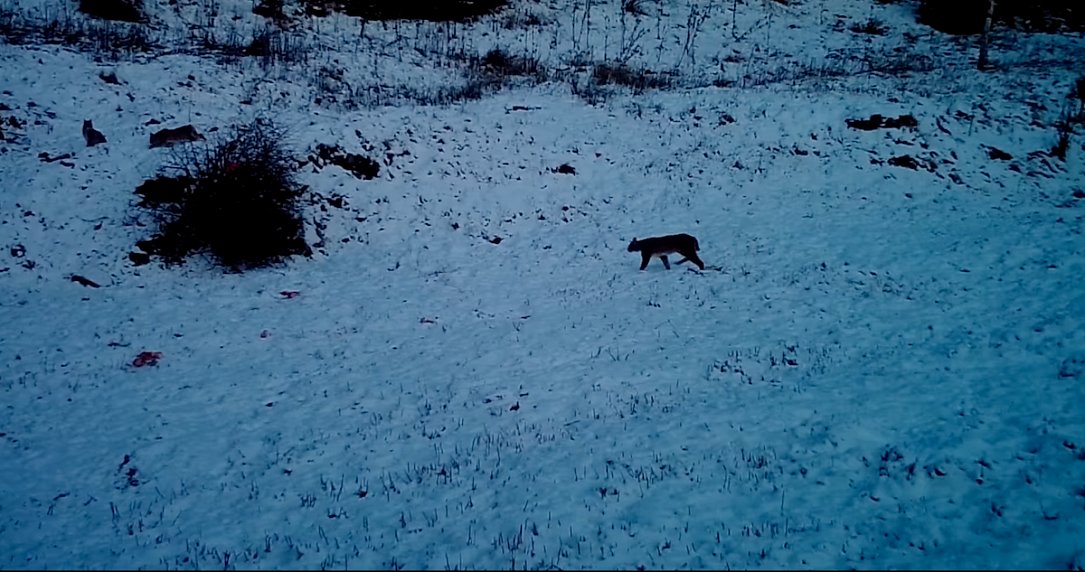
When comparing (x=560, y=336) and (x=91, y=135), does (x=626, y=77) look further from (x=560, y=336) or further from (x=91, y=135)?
(x=91, y=135)

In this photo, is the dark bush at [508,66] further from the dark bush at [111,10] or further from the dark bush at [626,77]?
the dark bush at [111,10]

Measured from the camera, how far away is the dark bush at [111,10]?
933 inches

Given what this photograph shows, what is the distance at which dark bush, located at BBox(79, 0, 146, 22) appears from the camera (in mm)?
23703

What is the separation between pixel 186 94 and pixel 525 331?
44.6 ft

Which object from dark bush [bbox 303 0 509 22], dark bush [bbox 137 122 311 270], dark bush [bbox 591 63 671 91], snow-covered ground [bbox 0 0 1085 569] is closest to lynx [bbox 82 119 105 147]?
snow-covered ground [bbox 0 0 1085 569]

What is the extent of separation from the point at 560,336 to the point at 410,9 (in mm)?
23083

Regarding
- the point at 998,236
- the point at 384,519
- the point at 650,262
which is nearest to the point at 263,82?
the point at 650,262

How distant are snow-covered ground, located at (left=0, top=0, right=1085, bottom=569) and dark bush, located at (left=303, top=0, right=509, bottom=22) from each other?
4.58 m

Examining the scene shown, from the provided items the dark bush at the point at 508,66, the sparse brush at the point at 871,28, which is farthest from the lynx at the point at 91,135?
the sparse brush at the point at 871,28

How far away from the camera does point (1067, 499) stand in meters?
6.78

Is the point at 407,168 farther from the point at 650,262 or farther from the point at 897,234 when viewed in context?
the point at 897,234

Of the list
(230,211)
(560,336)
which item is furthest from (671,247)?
(230,211)

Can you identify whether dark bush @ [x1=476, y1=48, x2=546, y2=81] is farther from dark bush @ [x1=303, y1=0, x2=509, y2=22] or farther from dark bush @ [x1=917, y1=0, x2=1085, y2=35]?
dark bush @ [x1=917, y1=0, x2=1085, y2=35]

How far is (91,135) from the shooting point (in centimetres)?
1702
